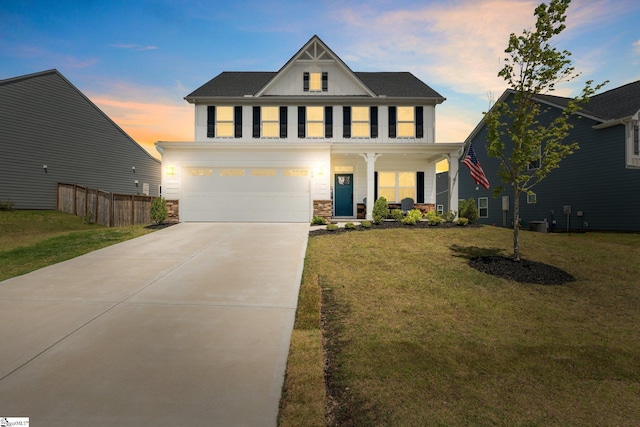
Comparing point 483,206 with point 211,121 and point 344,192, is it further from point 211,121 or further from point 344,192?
point 211,121

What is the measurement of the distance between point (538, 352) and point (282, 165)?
12885 millimetres

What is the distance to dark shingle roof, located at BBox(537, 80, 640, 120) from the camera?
51.6 ft

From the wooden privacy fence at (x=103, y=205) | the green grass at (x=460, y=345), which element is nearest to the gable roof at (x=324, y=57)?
the wooden privacy fence at (x=103, y=205)

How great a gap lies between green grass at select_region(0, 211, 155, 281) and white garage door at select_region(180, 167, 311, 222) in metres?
3.00

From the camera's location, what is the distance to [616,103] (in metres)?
17.1

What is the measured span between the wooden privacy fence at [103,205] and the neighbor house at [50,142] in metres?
0.94

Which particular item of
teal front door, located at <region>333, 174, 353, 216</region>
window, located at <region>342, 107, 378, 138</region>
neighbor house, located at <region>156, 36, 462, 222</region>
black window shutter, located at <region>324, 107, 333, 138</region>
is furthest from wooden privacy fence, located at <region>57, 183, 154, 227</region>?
window, located at <region>342, 107, 378, 138</region>

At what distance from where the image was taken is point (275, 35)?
15.0 meters

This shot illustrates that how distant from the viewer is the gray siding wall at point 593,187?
15.5 metres

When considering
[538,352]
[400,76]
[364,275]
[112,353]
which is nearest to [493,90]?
[364,275]

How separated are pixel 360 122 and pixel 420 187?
4960 mm

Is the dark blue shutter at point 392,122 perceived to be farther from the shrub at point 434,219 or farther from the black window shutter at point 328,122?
the shrub at point 434,219

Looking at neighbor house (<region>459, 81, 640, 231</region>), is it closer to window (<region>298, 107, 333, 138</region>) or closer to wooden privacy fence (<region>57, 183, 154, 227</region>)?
window (<region>298, 107, 333, 138</region>)

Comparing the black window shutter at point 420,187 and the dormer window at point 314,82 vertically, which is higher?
the dormer window at point 314,82
